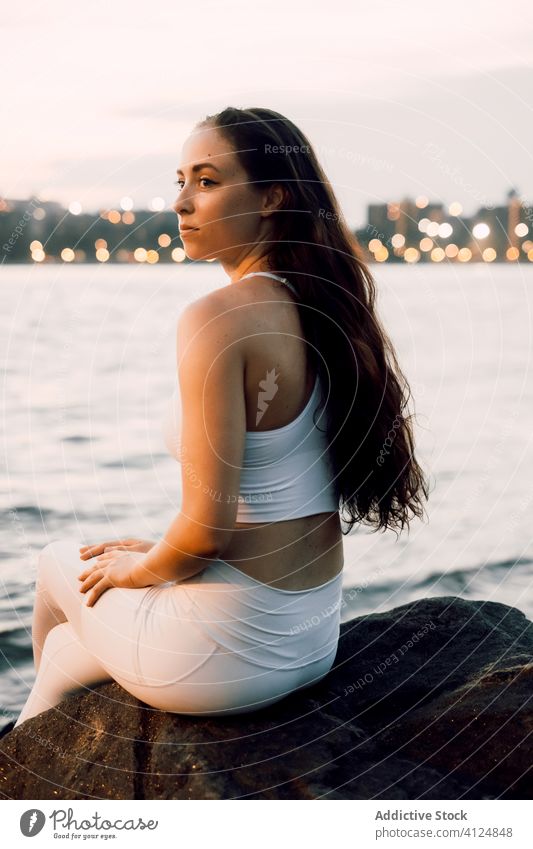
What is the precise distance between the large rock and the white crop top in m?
0.50

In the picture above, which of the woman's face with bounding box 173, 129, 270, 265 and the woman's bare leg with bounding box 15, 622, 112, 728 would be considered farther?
the woman's bare leg with bounding box 15, 622, 112, 728

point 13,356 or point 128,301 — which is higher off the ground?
point 13,356

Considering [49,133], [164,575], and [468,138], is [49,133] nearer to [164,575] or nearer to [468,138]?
[468,138]

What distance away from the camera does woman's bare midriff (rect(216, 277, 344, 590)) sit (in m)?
2.36

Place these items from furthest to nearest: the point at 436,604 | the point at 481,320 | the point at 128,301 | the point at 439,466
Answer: the point at 128,301 < the point at 481,320 < the point at 439,466 < the point at 436,604

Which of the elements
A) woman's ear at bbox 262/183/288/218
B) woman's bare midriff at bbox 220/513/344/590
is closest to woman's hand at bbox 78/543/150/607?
woman's bare midriff at bbox 220/513/344/590

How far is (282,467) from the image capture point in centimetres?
250

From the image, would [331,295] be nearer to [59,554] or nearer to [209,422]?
[209,422]

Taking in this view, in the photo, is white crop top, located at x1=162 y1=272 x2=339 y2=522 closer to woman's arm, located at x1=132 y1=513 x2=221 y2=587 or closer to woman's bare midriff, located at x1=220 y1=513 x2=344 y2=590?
woman's bare midriff, located at x1=220 y1=513 x2=344 y2=590

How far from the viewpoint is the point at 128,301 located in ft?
133

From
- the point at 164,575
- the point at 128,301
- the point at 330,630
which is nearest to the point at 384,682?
the point at 330,630

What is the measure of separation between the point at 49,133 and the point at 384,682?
2100mm
